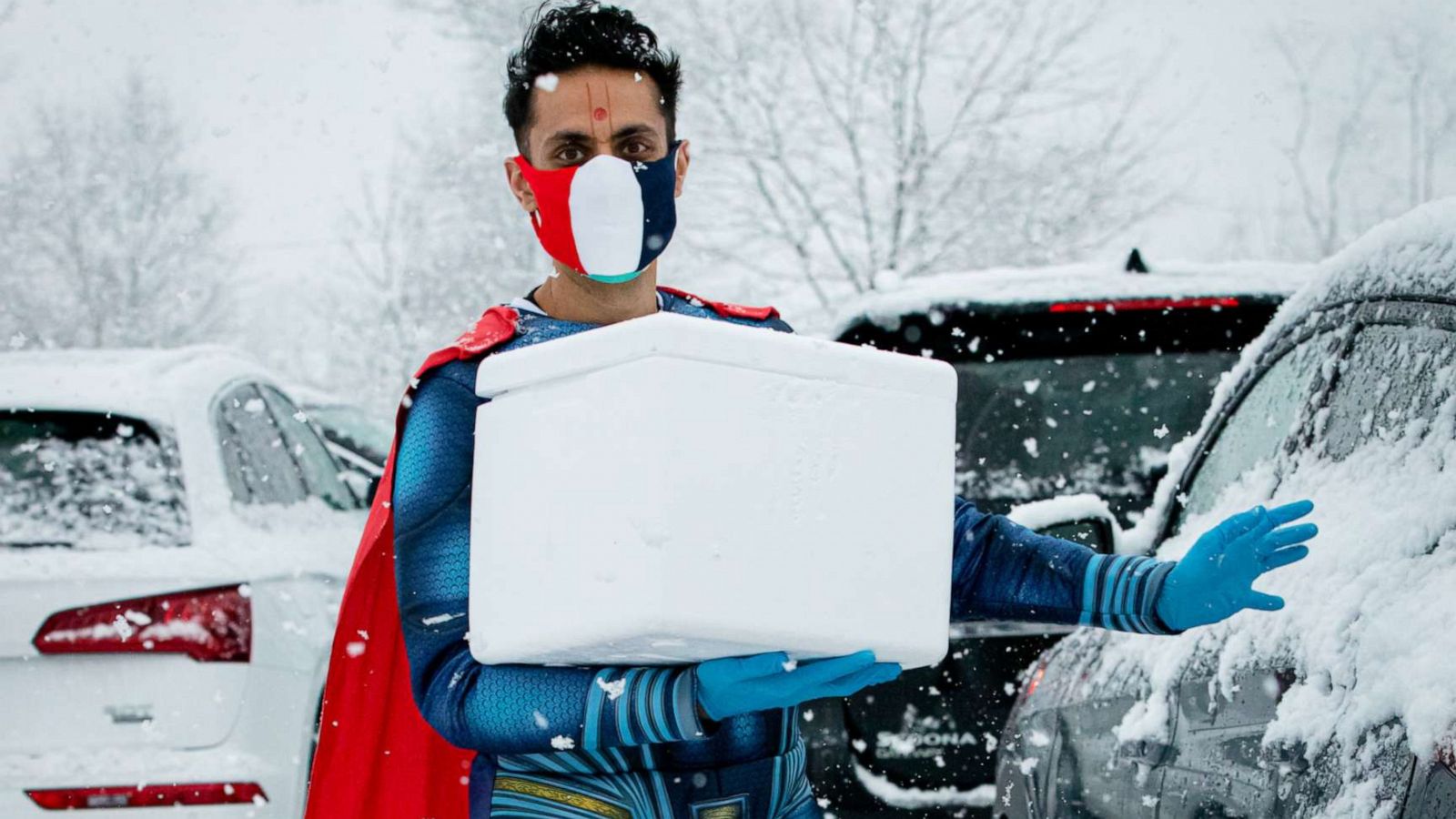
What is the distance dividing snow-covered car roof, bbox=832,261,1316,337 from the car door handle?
163 cm

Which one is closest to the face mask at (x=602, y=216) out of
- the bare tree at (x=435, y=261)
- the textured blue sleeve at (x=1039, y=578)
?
the textured blue sleeve at (x=1039, y=578)

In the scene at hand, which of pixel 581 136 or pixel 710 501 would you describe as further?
pixel 581 136

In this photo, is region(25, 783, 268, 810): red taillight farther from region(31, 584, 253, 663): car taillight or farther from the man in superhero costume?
the man in superhero costume

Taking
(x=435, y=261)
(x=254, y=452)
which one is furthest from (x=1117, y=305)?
(x=435, y=261)

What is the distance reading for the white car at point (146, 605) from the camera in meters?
3.80

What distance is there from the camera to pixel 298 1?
26.0 metres

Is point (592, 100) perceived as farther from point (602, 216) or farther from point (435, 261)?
point (435, 261)

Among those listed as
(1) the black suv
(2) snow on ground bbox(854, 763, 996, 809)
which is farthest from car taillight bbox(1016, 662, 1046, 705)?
(2) snow on ground bbox(854, 763, 996, 809)

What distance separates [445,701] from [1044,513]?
1.28 m

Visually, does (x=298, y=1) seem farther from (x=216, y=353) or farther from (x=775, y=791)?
(x=775, y=791)

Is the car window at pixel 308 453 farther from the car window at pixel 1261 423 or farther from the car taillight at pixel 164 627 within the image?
the car window at pixel 1261 423

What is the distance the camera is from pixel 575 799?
2.04 metres

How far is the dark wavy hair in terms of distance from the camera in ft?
7.52

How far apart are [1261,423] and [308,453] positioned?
3.59 m
